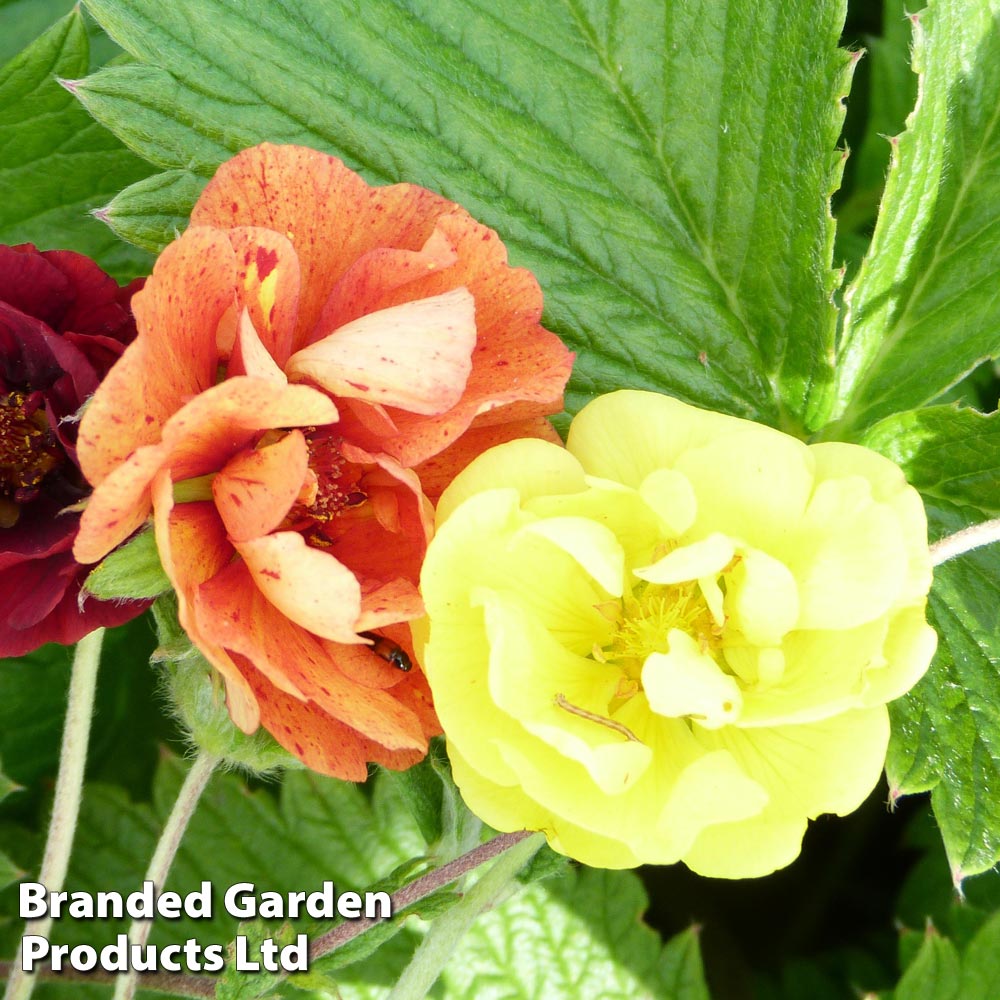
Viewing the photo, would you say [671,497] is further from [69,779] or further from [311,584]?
[69,779]

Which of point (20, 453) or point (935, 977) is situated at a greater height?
point (20, 453)

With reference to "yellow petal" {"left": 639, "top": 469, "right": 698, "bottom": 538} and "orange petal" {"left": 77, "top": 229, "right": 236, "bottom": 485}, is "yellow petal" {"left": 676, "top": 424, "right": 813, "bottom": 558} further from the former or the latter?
"orange petal" {"left": 77, "top": 229, "right": 236, "bottom": 485}

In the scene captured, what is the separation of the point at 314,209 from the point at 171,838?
0.75 m

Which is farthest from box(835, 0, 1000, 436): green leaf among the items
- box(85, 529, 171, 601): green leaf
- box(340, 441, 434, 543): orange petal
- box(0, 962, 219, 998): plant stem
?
box(0, 962, 219, 998): plant stem

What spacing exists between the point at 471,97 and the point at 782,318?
1.62 ft

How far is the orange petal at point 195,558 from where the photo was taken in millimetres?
969

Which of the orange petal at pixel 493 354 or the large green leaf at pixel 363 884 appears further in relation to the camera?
the large green leaf at pixel 363 884

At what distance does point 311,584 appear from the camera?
0.99 meters

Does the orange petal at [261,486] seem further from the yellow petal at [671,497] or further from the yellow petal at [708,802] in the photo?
the yellow petal at [708,802]

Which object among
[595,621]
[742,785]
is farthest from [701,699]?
[595,621]

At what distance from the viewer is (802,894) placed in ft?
7.80

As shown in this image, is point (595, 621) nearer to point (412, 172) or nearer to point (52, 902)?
point (412, 172)

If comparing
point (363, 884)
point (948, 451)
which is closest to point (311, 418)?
point (948, 451)

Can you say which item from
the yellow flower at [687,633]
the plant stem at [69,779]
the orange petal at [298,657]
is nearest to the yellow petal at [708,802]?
the yellow flower at [687,633]
